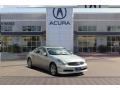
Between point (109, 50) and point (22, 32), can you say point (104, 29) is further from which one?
point (22, 32)

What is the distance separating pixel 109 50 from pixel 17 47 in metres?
13.3

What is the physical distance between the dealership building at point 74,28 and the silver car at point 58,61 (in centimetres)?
2486

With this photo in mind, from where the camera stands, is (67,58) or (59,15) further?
(59,15)

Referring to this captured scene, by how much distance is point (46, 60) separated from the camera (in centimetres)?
1656

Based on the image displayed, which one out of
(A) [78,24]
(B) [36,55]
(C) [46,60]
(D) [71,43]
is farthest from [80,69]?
(A) [78,24]

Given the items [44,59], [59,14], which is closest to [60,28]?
[59,14]

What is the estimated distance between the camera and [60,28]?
3875 cm

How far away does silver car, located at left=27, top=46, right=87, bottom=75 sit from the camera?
603 inches

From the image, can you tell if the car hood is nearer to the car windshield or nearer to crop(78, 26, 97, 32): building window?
the car windshield

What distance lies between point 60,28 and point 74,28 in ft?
16.1

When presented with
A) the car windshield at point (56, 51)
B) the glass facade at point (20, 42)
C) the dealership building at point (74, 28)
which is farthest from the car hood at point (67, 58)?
the glass facade at point (20, 42)

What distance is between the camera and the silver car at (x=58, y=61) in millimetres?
15312

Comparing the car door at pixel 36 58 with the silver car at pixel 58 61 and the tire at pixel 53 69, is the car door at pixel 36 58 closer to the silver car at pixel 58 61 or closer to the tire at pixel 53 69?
the silver car at pixel 58 61

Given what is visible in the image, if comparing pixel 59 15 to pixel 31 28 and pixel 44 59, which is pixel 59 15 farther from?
pixel 44 59
